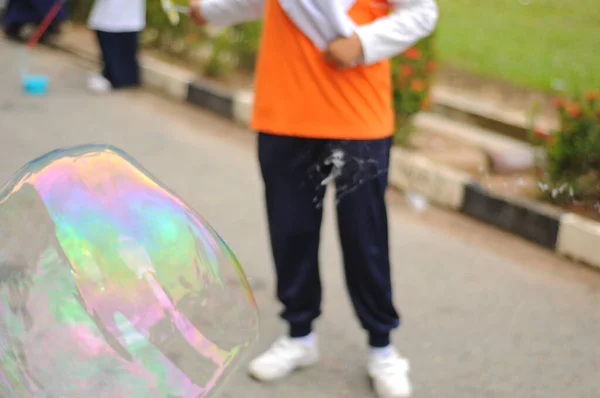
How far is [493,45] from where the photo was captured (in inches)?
333

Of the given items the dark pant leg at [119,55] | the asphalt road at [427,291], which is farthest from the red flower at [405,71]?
the dark pant leg at [119,55]

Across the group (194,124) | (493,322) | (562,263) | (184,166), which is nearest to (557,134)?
(562,263)

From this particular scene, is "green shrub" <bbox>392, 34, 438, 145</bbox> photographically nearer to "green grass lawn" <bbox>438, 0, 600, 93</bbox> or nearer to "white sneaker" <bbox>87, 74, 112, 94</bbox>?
"green grass lawn" <bbox>438, 0, 600, 93</bbox>

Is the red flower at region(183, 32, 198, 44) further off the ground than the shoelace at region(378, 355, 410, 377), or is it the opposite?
the shoelace at region(378, 355, 410, 377)

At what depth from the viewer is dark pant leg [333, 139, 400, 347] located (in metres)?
2.39

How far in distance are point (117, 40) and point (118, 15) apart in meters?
0.27

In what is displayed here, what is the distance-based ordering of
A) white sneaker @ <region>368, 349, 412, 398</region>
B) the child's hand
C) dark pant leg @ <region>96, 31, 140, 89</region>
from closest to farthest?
the child's hand
white sneaker @ <region>368, 349, 412, 398</region>
dark pant leg @ <region>96, 31, 140, 89</region>

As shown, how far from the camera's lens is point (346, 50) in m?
2.24

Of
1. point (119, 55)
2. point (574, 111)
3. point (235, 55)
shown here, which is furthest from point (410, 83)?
point (119, 55)

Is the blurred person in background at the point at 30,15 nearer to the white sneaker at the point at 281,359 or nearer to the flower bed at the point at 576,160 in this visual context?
the flower bed at the point at 576,160

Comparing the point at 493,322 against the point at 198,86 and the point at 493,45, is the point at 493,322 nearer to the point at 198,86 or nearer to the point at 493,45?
the point at 198,86

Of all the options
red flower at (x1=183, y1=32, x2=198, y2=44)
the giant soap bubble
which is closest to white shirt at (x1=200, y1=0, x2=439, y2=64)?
the giant soap bubble

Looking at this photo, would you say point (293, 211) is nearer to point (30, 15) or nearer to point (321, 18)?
point (321, 18)

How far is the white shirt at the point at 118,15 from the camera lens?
679 cm
